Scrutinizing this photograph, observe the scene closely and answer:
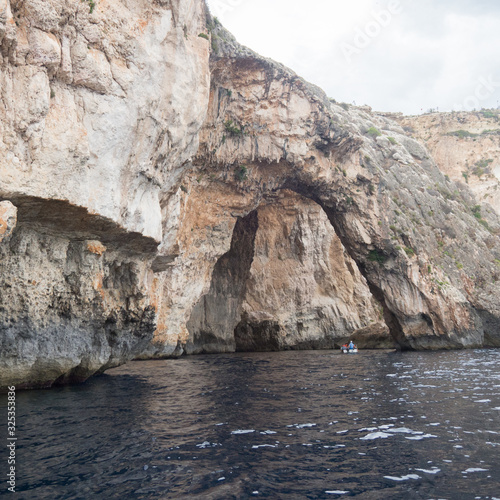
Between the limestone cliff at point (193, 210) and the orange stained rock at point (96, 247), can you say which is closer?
the limestone cliff at point (193, 210)

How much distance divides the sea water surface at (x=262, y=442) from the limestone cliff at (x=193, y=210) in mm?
3516

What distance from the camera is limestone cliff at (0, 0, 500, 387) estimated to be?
1063 cm

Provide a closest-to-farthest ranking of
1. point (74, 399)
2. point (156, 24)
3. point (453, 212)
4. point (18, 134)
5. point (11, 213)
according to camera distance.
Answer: point (11, 213), point (18, 134), point (74, 399), point (156, 24), point (453, 212)

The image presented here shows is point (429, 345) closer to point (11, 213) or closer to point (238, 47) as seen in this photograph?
point (238, 47)

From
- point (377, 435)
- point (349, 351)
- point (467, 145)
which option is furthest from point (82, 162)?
point (467, 145)

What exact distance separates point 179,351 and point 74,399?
16.9 metres

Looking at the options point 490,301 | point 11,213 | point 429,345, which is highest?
point 11,213

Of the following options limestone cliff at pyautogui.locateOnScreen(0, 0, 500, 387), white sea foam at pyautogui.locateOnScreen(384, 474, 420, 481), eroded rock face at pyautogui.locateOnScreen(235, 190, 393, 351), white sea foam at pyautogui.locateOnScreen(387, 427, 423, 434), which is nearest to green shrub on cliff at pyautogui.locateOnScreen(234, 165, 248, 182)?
limestone cliff at pyautogui.locateOnScreen(0, 0, 500, 387)

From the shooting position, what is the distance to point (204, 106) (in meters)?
15.9

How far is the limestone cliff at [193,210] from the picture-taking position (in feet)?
34.9

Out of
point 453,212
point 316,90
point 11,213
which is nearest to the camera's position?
point 11,213

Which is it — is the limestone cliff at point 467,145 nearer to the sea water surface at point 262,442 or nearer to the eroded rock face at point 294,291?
the eroded rock face at point 294,291

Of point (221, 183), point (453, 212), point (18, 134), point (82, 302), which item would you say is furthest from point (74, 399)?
point (453, 212)

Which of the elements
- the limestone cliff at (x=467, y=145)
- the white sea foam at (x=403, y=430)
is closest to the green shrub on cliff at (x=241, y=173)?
the white sea foam at (x=403, y=430)
